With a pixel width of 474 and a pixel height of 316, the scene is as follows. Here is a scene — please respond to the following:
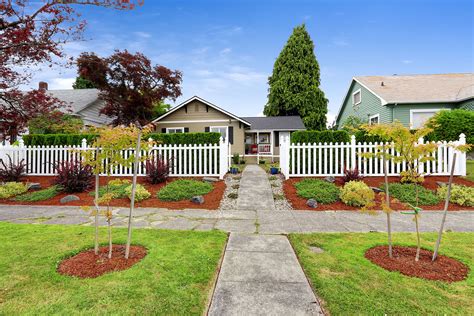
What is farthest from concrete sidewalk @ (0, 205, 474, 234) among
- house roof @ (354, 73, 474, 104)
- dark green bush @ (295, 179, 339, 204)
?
house roof @ (354, 73, 474, 104)

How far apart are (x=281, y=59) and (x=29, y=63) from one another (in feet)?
97.7

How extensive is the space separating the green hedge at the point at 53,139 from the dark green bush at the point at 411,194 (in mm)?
11847

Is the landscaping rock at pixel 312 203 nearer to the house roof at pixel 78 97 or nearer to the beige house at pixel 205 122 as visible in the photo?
the beige house at pixel 205 122

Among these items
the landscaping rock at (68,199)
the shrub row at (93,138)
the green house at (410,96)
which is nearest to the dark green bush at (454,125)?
the green house at (410,96)

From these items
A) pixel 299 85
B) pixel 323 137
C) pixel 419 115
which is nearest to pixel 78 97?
pixel 323 137

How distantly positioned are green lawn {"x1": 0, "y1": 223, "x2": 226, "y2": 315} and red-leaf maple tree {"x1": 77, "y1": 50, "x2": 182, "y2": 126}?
1685cm

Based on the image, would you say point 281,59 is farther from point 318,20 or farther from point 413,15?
point 413,15

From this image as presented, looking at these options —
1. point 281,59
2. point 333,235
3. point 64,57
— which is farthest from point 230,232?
point 281,59

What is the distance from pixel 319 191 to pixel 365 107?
15492 mm

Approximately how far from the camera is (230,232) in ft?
14.9

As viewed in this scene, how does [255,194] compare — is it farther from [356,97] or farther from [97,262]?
[356,97]

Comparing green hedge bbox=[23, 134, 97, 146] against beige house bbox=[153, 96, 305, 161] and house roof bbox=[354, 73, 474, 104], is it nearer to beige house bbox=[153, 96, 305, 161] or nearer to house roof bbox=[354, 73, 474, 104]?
beige house bbox=[153, 96, 305, 161]

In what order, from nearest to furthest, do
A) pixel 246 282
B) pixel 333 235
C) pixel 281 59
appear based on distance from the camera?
pixel 246 282 < pixel 333 235 < pixel 281 59

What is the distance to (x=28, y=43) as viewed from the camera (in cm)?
696
